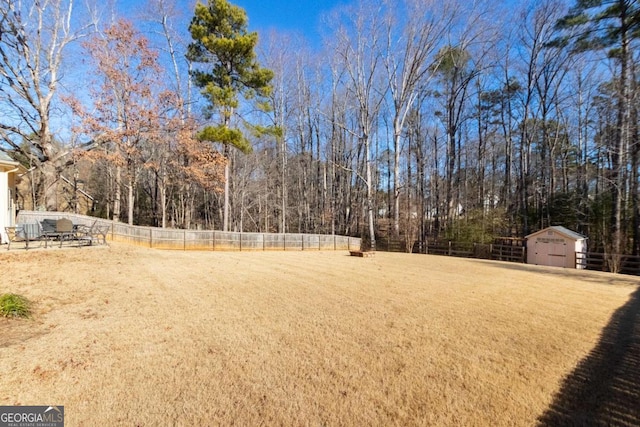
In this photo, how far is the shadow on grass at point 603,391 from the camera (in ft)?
7.97

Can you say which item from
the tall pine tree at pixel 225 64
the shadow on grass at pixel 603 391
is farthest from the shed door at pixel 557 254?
the tall pine tree at pixel 225 64

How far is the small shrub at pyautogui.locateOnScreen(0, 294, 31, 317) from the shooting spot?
4051 mm

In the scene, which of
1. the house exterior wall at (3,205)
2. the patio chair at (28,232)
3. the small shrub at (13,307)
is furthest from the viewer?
the house exterior wall at (3,205)

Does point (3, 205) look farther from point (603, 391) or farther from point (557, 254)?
point (557, 254)

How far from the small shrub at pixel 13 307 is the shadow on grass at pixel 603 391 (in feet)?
20.5

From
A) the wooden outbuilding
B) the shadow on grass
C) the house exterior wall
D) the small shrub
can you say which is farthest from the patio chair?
the wooden outbuilding

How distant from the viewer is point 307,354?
348 centimetres

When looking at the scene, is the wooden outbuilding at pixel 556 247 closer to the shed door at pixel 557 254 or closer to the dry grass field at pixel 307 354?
the shed door at pixel 557 254

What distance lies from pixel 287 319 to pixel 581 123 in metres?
25.9

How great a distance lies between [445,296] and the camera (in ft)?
21.2

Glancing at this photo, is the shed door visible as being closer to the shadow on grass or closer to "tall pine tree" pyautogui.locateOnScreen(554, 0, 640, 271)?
"tall pine tree" pyautogui.locateOnScreen(554, 0, 640, 271)

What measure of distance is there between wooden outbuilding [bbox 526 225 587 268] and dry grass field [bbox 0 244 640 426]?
26.4 ft

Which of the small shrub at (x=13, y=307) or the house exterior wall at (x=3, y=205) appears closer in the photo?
the small shrub at (x=13, y=307)

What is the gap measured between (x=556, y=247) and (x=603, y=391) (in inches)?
547
